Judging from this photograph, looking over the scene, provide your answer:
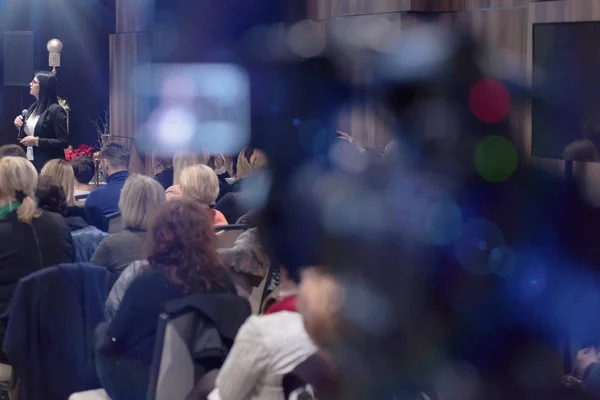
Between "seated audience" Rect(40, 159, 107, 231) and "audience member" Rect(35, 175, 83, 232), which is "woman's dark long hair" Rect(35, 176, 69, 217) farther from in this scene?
"seated audience" Rect(40, 159, 107, 231)

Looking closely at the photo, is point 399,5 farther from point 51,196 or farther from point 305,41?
point 305,41

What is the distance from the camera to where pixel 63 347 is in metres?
3.00

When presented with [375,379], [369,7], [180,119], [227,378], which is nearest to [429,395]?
[375,379]

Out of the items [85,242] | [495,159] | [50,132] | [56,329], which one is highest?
[495,159]

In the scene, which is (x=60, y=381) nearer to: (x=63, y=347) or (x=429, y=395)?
(x=63, y=347)

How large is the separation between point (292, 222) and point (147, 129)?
749cm

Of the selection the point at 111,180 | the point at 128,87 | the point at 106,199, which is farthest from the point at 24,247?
the point at 128,87

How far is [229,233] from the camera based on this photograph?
3.47 metres

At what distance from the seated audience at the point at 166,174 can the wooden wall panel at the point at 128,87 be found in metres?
2.81

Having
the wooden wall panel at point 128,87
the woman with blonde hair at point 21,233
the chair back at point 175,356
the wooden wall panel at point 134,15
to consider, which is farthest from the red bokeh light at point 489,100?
the wooden wall panel at point 134,15

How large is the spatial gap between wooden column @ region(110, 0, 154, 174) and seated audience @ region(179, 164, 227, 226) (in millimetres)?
3993

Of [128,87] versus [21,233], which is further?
[128,87]

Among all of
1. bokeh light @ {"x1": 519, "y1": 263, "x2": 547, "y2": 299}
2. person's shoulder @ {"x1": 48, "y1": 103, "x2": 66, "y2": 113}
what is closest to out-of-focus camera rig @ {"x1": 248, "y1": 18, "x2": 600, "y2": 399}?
bokeh light @ {"x1": 519, "y1": 263, "x2": 547, "y2": 299}

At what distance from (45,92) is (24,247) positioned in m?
3.10
